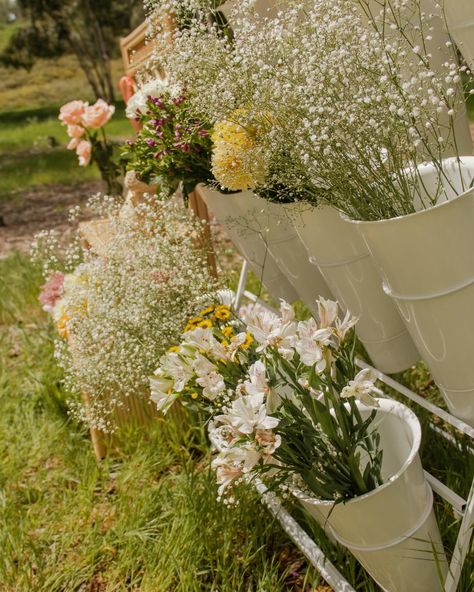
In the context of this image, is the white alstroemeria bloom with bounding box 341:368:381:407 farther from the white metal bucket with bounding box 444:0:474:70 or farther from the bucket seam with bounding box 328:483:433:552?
the white metal bucket with bounding box 444:0:474:70

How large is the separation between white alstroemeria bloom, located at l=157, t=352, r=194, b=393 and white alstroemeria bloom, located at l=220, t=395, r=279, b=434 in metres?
0.23

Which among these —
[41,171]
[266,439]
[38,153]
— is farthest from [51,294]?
[38,153]

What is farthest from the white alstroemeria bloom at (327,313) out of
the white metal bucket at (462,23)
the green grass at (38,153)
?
the green grass at (38,153)

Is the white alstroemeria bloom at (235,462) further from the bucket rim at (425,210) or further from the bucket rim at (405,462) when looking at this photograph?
the bucket rim at (425,210)

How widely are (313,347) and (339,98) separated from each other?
1.44ft

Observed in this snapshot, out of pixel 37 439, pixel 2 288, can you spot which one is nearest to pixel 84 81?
pixel 2 288

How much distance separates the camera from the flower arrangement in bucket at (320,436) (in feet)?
4.21

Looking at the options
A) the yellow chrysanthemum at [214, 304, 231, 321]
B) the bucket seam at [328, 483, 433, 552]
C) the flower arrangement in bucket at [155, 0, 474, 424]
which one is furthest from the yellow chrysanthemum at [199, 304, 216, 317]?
the bucket seam at [328, 483, 433, 552]

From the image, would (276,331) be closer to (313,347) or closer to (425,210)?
(313,347)

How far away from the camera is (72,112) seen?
2.90 metres

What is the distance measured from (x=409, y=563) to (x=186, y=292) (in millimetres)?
795

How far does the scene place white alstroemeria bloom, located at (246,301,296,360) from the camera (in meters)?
1.37

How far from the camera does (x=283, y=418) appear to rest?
1339 millimetres

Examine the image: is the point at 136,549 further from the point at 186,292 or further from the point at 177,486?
the point at 186,292
